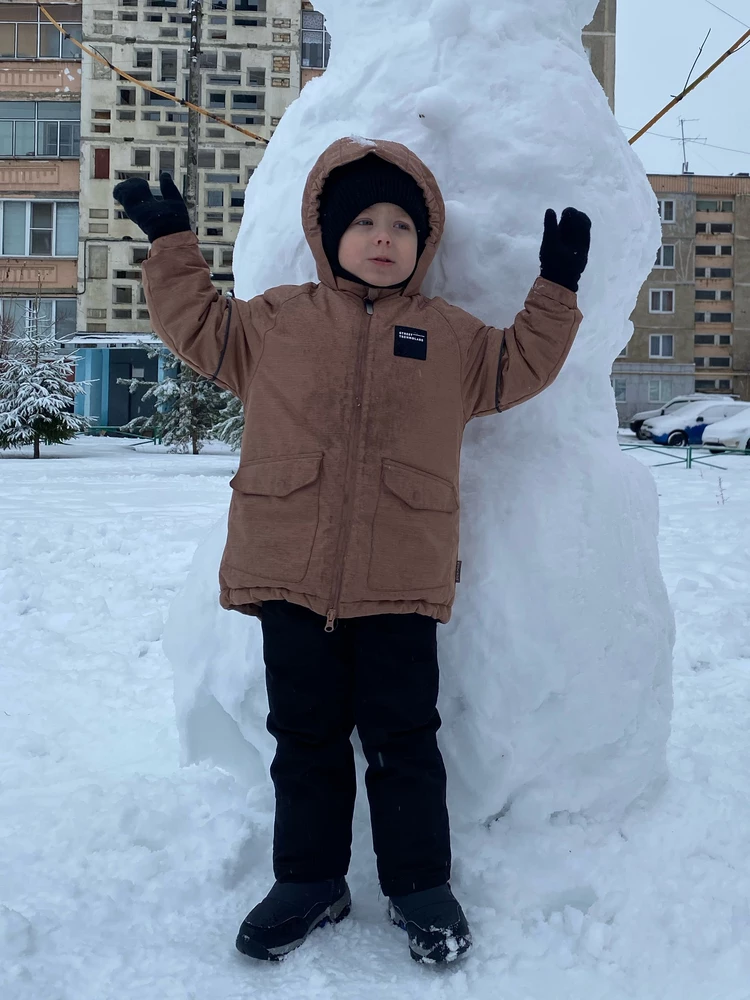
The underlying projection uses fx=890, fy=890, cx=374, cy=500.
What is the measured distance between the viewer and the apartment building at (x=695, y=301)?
1266 inches

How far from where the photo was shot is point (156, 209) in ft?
5.94

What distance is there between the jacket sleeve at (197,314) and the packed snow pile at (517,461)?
29cm

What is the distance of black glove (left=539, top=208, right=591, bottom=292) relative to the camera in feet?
5.94

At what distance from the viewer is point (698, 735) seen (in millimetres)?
2623

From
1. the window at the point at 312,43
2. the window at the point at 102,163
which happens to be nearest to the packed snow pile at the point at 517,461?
the window at the point at 102,163

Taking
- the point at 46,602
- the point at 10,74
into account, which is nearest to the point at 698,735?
the point at 46,602

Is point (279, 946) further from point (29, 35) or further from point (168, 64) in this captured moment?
point (29, 35)

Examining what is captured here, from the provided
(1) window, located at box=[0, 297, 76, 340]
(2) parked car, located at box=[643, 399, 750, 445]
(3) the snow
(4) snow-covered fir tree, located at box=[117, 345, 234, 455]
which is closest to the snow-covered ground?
(3) the snow

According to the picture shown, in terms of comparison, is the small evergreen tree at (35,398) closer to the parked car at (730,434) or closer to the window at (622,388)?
the parked car at (730,434)

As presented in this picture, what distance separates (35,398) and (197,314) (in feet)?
39.5

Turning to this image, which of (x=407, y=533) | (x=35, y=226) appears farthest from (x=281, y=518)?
(x=35, y=226)

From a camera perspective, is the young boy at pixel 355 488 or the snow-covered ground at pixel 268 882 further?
the young boy at pixel 355 488

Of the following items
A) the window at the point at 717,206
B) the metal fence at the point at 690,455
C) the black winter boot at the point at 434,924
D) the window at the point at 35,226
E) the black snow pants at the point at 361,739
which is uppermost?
the window at the point at 717,206

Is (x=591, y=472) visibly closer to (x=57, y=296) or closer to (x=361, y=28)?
(x=361, y=28)
